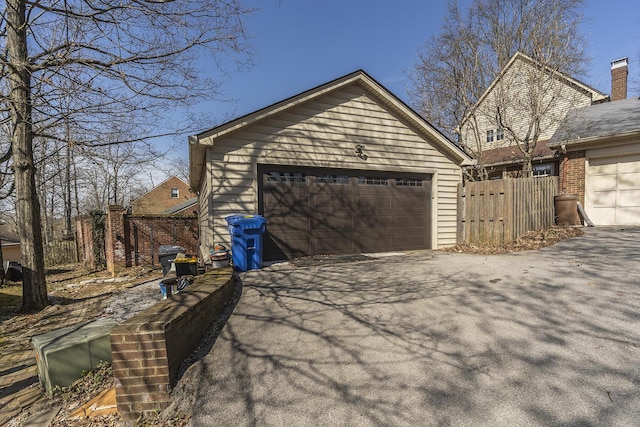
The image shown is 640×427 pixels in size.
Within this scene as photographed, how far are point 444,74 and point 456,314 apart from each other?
15.1 m

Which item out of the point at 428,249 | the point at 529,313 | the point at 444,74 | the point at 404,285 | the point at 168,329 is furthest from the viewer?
the point at 444,74

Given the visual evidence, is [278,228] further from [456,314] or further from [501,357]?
[501,357]

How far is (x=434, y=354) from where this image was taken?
3.00 meters

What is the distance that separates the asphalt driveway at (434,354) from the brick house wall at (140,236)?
27.3 ft

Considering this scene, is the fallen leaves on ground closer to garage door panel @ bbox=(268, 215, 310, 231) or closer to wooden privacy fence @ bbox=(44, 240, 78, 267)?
garage door panel @ bbox=(268, 215, 310, 231)

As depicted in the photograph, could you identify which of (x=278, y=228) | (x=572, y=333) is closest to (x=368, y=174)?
(x=278, y=228)

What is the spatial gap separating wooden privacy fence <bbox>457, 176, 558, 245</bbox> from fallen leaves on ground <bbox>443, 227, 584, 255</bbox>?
7.8 inches

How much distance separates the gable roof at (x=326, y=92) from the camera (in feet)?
21.8

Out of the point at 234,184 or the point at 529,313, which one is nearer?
the point at 529,313

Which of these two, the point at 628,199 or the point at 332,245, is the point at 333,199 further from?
the point at 628,199

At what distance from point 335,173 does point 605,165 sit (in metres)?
10.4

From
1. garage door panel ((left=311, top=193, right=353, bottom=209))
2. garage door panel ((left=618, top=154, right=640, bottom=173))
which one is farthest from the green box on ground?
garage door panel ((left=618, top=154, right=640, bottom=173))

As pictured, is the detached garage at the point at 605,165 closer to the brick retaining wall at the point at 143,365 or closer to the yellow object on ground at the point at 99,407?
the brick retaining wall at the point at 143,365

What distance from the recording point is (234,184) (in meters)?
6.98
